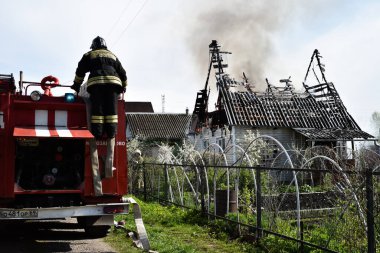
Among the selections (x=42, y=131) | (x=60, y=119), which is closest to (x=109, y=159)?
(x=60, y=119)

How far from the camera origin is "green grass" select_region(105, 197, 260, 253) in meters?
7.33

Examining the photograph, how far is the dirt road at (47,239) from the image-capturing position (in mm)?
7340

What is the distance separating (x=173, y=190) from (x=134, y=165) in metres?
3.59

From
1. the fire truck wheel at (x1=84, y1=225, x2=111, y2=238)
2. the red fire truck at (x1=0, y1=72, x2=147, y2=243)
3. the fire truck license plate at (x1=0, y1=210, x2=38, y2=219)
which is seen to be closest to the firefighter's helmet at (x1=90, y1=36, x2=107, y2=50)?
the red fire truck at (x1=0, y1=72, x2=147, y2=243)

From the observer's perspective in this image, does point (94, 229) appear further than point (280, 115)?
No

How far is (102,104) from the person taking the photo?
7.06 metres

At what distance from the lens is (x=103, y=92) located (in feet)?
23.3

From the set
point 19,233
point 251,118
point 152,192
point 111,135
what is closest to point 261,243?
point 111,135

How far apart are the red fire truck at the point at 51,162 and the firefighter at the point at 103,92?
202 mm

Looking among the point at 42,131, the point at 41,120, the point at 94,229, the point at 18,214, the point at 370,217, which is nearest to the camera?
the point at 370,217

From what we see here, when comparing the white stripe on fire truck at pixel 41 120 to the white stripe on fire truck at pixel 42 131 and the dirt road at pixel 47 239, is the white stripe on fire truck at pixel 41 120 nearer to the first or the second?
the white stripe on fire truck at pixel 42 131

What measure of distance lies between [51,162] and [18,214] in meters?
1.11

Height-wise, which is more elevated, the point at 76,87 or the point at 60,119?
the point at 76,87

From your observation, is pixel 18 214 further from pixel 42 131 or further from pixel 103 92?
pixel 103 92
